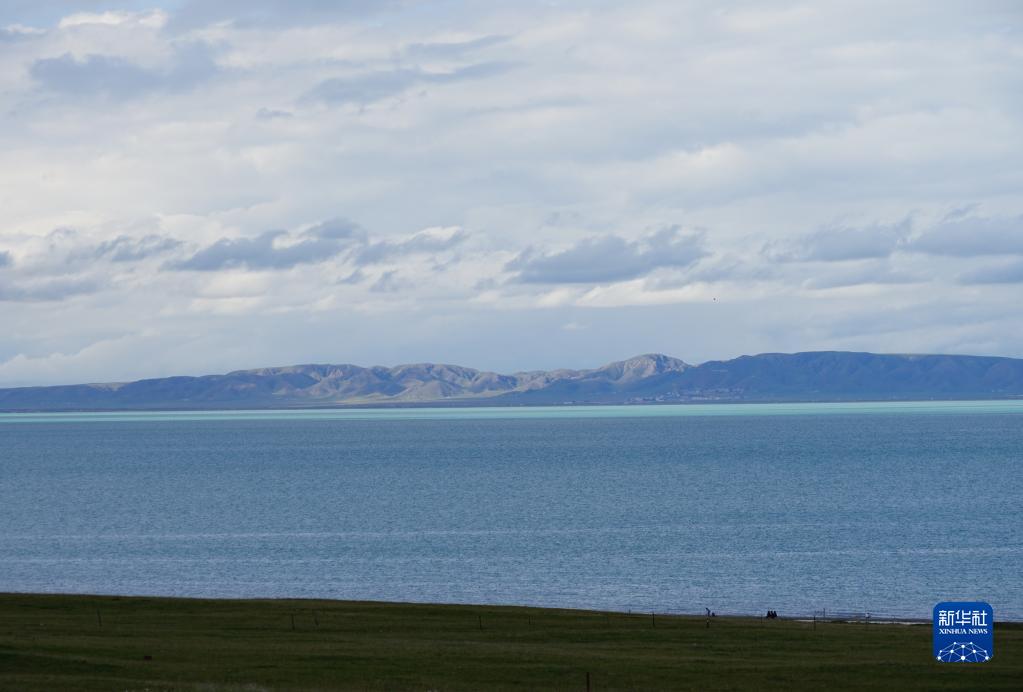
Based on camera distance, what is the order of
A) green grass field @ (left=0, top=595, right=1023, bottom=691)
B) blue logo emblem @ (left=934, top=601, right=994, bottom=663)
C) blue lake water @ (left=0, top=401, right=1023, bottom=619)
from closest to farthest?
blue logo emblem @ (left=934, top=601, right=994, bottom=663) < green grass field @ (left=0, top=595, right=1023, bottom=691) < blue lake water @ (left=0, top=401, right=1023, bottom=619)

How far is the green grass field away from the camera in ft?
127

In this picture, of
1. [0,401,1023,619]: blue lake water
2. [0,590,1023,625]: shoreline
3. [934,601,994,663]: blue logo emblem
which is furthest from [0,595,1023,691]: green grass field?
[0,401,1023,619]: blue lake water

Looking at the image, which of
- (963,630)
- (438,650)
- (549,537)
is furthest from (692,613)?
(963,630)

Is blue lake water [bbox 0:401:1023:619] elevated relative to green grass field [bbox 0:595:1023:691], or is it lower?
lower

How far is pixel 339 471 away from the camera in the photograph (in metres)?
182

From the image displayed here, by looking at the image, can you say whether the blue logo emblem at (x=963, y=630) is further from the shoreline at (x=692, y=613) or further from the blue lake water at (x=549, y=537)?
the blue lake water at (x=549, y=537)

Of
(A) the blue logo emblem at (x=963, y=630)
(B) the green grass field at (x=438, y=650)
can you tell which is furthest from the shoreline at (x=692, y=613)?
(A) the blue logo emblem at (x=963, y=630)

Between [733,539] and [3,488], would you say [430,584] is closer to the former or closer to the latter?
[733,539]

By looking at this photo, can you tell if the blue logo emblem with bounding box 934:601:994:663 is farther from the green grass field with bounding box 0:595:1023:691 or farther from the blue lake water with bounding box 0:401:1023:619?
the blue lake water with bounding box 0:401:1023:619

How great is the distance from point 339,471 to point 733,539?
95.5m

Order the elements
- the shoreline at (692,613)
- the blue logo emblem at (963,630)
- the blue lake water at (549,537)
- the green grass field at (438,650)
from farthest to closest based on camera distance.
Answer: the blue lake water at (549,537), the shoreline at (692,613), the green grass field at (438,650), the blue logo emblem at (963,630)

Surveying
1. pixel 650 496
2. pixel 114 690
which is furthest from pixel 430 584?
pixel 650 496

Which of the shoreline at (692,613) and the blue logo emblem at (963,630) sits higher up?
the blue logo emblem at (963,630)

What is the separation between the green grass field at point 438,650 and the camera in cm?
3869
